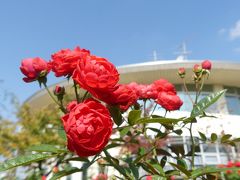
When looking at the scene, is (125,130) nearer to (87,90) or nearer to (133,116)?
(133,116)

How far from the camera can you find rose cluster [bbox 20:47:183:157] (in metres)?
1.06

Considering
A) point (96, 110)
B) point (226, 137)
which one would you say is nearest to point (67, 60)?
point (96, 110)

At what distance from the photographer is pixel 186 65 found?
55.0 feet

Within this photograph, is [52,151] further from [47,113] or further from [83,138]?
[47,113]

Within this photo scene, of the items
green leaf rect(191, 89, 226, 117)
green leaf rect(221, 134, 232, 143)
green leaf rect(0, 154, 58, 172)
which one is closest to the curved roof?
green leaf rect(221, 134, 232, 143)

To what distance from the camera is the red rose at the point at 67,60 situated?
1301mm

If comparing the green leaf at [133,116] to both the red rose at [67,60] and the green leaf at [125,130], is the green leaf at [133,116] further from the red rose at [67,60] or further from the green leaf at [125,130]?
Answer: the red rose at [67,60]

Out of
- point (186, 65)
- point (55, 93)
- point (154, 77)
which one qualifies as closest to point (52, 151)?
point (55, 93)

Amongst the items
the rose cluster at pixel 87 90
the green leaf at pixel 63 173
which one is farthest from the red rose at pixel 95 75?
the green leaf at pixel 63 173

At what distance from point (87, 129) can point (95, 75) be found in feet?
0.62

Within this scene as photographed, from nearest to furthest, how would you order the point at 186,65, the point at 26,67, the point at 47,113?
the point at 26,67
the point at 47,113
the point at 186,65

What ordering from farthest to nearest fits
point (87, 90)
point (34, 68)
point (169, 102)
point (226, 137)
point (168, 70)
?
1. point (168, 70)
2. point (226, 137)
3. point (169, 102)
4. point (34, 68)
5. point (87, 90)

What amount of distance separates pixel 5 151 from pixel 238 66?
11.7 metres

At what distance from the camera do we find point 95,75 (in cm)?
115
